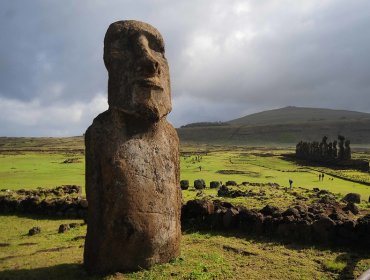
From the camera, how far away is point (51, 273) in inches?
330

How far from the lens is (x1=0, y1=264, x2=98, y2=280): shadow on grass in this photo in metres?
8.16

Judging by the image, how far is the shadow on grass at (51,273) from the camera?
8.16m

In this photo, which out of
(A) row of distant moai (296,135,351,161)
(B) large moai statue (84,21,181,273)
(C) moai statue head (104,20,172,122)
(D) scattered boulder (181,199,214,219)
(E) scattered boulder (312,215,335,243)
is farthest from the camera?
(A) row of distant moai (296,135,351,161)

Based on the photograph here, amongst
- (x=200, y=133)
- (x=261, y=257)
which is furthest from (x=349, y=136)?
(x=261, y=257)

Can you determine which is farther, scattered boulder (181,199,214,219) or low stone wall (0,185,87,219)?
low stone wall (0,185,87,219)

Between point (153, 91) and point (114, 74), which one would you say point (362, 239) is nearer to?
point (153, 91)

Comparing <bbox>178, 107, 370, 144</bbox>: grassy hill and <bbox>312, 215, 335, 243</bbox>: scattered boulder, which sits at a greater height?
<bbox>178, 107, 370, 144</bbox>: grassy hill

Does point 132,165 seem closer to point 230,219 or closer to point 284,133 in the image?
point 230,219

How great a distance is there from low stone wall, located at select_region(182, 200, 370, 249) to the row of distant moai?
127 feet

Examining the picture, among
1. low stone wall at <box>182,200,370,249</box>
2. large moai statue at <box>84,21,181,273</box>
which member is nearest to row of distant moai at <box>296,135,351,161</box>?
low stone wall at <box>182,200,370,249</box>

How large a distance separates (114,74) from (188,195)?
38.0 feet

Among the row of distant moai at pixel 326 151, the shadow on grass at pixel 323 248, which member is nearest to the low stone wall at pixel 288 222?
the shadow on grass at pixel 323 248

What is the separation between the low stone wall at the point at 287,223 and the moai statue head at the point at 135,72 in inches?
166

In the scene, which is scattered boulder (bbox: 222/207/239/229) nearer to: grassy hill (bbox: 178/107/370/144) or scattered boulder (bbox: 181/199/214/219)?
scattered boulder (bbox: 181/199/214/219)
